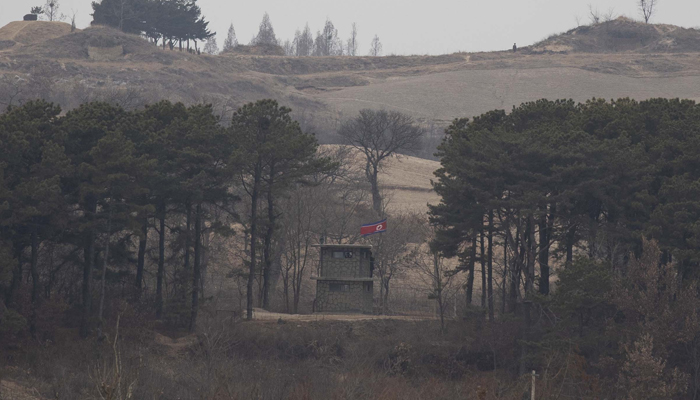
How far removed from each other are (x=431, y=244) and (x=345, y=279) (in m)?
6.26

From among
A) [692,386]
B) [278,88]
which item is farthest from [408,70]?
[692,386]

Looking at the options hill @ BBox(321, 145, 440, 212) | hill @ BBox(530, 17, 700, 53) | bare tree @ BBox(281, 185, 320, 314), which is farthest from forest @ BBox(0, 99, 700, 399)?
hill @ BBox(530, 17, 700, 53)

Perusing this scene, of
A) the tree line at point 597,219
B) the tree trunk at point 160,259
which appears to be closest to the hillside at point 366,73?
the tree trunk at point 160,259

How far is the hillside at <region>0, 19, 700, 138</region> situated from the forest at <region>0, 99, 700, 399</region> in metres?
67.8

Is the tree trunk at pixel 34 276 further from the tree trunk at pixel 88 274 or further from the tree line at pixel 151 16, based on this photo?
the tree line at pixel 151 16

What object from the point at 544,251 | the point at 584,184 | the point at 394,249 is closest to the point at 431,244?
the point at 544,251

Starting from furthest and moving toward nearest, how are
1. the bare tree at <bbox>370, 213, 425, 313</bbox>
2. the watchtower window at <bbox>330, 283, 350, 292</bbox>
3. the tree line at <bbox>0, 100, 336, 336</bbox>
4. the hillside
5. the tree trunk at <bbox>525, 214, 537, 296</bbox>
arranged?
1. the hillside
2. the bare tree at <bbox>370, 213, 425, 313</bbox>
3. the watchtower window at <bbox>330, 283, 350, 292</bbox>
4. the tree trunk at <bbox>525, 214, 537, 296</bbox>
5. the tree line at <bbox>0, 100, 336, 336</bbox>

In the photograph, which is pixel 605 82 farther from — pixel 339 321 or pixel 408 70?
pixel 339 321

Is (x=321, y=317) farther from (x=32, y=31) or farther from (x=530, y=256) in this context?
(x=32, y=31)

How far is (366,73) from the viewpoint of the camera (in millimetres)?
172750

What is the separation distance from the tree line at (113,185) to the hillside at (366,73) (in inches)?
2602

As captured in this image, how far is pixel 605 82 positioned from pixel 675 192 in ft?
378

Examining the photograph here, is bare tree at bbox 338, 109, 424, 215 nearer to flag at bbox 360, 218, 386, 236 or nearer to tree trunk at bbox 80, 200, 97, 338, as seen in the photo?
flag at bbox 360, 218, 386, 236

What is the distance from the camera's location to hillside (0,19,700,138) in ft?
405
